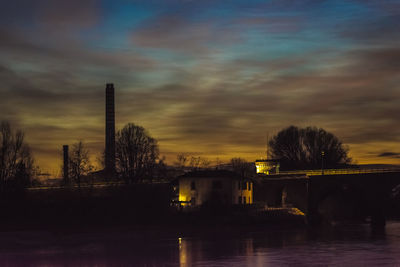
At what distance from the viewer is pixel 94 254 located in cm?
6347

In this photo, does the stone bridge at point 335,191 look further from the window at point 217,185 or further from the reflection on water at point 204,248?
the reflection on water at point 204,248

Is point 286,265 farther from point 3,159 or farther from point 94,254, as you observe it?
point 3,159

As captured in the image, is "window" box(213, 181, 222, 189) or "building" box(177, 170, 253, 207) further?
"window" box(213, 181, 222, 189)

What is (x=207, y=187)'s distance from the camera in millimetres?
114562

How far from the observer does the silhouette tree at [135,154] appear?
122m

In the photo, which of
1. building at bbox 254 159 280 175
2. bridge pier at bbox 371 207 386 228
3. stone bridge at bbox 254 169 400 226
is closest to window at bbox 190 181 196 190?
stone bridge at bbox 254 169 400 226

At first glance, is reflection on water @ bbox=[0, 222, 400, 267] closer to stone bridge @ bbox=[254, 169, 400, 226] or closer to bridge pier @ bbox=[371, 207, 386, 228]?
bridge pier @ bbox=[371, 207, 386, 228]

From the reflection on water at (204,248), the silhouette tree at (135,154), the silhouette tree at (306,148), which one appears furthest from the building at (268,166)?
the reflection on water at (204,248)

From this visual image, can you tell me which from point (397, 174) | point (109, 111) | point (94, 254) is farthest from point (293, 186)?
point (94, 254)

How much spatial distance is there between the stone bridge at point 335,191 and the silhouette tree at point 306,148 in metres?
21.3

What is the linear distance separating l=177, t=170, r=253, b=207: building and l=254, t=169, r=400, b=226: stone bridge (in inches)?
363

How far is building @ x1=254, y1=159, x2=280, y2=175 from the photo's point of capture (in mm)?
156962

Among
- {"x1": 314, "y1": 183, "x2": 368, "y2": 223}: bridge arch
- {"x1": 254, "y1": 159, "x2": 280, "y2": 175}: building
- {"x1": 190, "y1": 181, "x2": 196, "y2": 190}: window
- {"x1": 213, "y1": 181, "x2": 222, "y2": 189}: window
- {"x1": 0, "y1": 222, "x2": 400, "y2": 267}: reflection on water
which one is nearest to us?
{"x1": 0, "y1": 222, "x2": 400, "y2": 267}: reflection on water

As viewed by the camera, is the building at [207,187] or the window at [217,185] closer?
the building at [207,187]
